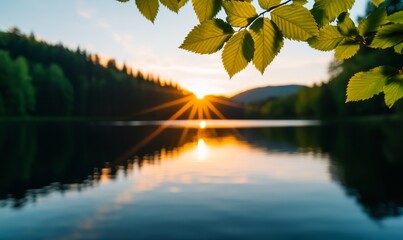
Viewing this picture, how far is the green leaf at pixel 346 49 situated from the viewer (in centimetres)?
162

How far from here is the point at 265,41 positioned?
1325 millimetres

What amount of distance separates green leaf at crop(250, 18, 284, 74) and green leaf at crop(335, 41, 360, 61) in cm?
43

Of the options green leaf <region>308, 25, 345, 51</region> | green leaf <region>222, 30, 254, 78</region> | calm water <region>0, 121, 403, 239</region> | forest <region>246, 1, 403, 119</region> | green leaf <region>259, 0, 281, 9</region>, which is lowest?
calm water <region>0, 121, 403, 239</region>

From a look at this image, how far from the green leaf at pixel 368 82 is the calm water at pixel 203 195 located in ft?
58.5

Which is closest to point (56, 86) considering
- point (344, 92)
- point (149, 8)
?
point (344, 92)

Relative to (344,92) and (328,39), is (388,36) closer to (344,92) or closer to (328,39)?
(328,39)

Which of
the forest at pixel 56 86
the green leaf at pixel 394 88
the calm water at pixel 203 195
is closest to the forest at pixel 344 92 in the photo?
the calm water at pixel 203 195

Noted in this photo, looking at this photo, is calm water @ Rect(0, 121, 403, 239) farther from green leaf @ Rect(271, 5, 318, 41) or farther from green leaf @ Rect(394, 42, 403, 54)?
green leaf @ Rect(271, 5, 318, 41)

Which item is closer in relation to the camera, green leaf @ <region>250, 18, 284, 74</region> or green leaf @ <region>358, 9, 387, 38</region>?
green leaf @ <region>250, 18, 284, 74</region>

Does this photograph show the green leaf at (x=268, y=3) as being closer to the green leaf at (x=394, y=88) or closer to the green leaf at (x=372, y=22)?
the green leaf at (x=372, y=22)

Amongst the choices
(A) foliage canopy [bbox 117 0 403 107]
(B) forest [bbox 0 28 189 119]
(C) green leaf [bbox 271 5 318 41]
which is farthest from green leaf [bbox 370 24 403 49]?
(B) forest [bbox 0 28 189 119]

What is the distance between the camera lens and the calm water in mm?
19953

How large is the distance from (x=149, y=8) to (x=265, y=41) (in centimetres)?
43

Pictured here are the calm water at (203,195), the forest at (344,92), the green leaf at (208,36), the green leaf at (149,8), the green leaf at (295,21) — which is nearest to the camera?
the green leaf at (295,21)
